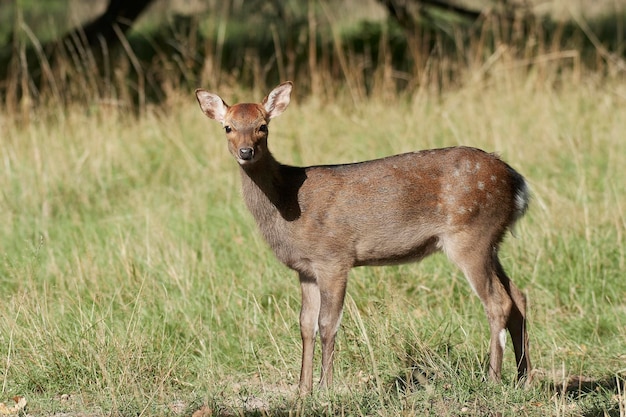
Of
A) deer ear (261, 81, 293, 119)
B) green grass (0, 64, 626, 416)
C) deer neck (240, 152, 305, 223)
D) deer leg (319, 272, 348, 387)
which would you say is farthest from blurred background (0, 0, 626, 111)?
deer leg (319, 272, 348, 387)

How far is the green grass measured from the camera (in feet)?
17.1

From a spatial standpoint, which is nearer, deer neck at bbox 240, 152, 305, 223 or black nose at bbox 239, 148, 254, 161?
black nose at bbox 239, 148, 254, 161

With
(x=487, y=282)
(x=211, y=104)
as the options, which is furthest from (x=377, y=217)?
(x=211, y=104)

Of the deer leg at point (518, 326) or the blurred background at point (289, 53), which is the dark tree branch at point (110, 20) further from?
the deer leg at point (518, 326)

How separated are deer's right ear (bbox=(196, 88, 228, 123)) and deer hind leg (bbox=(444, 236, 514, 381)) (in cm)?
141

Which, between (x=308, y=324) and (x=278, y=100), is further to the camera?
(x=278, y=100)

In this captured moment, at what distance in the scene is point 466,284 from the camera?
21.6 ft

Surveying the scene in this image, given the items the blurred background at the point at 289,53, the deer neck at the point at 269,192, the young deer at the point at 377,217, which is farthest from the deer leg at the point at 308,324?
the blurred background at the point at 289,53

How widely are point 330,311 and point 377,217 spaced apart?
1.80 ft

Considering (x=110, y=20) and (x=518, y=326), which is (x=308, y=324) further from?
(x=110, y=20)

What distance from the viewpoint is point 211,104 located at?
571cm

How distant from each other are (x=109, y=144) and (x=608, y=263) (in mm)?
4558


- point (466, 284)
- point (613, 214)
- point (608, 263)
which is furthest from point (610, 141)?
point (466, 284)

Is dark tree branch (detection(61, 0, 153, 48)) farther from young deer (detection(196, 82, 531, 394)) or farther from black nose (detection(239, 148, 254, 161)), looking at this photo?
black nose (detection(239, 148, 254, 161))
